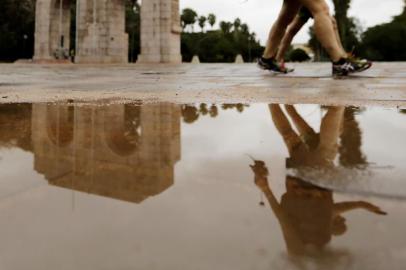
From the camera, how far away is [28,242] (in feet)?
2.06

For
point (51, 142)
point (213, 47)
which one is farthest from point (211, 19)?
point (51, 142)

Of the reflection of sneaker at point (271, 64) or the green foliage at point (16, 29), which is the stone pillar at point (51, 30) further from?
the reflection of sneaker at point (271, 64)

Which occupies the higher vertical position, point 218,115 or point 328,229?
point 218,115

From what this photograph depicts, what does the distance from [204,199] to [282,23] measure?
5740mm

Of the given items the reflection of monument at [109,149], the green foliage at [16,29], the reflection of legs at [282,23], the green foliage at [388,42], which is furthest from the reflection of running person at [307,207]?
the green foliage at [388,42]

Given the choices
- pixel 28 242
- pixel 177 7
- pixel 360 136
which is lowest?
pixel 28 242

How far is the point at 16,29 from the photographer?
39562 millimetres

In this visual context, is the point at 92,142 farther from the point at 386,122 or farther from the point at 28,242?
the point at 386,122

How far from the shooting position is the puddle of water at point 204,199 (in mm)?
586

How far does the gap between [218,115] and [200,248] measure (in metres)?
1.60

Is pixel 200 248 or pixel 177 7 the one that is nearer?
pixel 200 248

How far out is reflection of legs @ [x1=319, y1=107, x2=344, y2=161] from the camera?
A: 48.7 inches

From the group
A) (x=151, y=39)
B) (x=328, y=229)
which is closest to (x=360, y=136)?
(x=328, y=229)

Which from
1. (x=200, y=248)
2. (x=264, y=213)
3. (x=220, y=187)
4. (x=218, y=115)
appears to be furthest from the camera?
(x=218, y=115)
